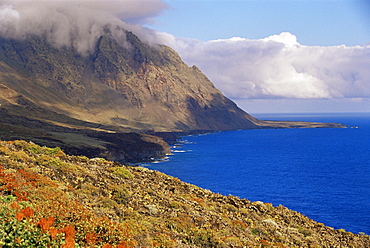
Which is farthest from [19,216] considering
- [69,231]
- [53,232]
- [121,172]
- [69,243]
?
[121,172]

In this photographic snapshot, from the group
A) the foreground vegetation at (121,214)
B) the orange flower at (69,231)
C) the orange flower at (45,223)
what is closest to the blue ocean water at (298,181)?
the foreground vegetation at (121,214)

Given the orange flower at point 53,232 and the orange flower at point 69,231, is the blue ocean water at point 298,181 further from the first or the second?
the orange flower at point 53,232

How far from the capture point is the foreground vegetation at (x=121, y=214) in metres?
16.3

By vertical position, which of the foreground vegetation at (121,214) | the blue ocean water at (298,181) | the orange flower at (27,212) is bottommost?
the blue ocean water at (298,181)

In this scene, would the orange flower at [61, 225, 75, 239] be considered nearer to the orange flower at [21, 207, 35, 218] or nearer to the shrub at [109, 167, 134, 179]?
the orange flower at [21, 207, 35, 218]

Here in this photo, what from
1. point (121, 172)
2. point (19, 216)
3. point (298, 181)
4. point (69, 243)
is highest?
point (19, 216)

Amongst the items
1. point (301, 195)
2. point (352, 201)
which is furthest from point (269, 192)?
point (352, 201)

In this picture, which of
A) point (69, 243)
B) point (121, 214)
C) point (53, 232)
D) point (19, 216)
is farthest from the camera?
point (121, 214)

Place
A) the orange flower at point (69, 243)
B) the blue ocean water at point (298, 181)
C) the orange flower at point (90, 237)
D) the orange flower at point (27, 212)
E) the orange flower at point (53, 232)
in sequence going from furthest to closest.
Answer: the blue ocean water at point (298, 181)
the orange flower at point (27, 212)
the orange flower at point (90, 237)
the orange flower at point (53, 232)
the orange flower at point (69, 243)

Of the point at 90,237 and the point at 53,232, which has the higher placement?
the point at 53,232

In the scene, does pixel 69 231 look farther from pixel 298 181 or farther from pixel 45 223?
pixel 298 181

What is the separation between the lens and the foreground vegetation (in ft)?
53.4

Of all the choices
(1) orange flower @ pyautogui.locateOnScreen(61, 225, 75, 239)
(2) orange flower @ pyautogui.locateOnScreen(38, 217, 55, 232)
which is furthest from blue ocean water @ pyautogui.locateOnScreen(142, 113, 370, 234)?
(2) orange flower @ pyautogui.locateOnScreen(38, 217, 55, 232)

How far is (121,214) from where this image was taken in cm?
2219
